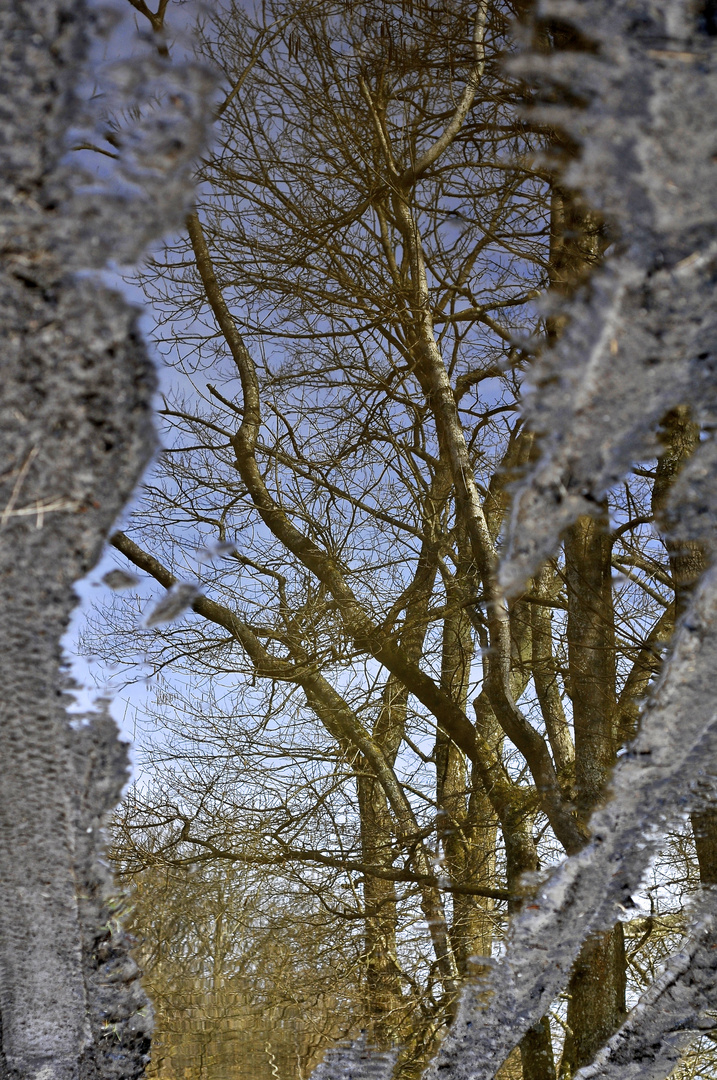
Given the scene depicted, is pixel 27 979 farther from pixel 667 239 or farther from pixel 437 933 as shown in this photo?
pixel 437 933

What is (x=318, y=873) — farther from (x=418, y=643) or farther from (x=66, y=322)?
(x=66, y=322)

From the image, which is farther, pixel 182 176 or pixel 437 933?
pixel 437 933

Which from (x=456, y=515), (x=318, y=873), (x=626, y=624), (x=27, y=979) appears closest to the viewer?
(x=27, y=979)

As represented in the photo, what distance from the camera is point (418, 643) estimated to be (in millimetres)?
1444

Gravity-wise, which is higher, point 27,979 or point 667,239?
point 667,239

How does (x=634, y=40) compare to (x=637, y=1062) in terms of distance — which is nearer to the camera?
(x=634, y=40)

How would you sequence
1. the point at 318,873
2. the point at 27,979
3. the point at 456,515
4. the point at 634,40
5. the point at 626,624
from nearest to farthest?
the point at 634,40, the point at 27,979, the point at 626,624, the point at 318,873, the point at 456,515

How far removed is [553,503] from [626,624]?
0.87m

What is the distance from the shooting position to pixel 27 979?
0.40 meters

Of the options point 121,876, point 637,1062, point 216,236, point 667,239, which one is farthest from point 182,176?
point 216,236

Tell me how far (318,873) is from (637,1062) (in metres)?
0.81

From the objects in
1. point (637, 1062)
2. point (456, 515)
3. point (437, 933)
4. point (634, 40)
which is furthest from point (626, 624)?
point (634, 40)

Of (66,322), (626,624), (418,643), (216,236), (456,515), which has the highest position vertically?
(216,236)

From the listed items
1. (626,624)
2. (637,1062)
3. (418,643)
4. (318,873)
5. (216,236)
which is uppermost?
(216,236)
